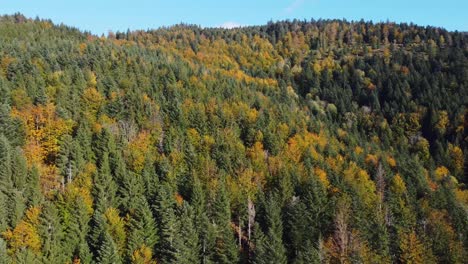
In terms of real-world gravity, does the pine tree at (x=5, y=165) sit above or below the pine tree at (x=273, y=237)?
above

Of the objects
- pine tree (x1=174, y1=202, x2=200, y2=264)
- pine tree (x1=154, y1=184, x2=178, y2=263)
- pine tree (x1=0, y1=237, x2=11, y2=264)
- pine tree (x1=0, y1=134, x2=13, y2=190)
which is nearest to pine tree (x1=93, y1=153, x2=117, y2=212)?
pine tree (x1=154, y1=184, x2=178, y2=263)

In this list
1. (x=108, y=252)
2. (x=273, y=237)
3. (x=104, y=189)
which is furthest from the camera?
(x=104, y=189)

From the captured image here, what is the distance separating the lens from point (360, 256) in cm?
6181

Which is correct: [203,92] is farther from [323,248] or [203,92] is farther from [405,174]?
[323,248]

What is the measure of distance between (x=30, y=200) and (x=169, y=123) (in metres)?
49.4

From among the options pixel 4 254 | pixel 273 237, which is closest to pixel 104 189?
pixel 4 254

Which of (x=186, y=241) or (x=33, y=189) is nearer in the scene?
(x=186, y=241)

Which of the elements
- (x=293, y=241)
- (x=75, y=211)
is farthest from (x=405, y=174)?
(x=75, y=211)

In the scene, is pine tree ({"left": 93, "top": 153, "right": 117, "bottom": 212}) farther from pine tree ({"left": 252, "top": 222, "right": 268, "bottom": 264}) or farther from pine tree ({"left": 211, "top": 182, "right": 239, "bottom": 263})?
pine tree ({"left": 252, "top": 222, "right": 268, "bottom": 264})

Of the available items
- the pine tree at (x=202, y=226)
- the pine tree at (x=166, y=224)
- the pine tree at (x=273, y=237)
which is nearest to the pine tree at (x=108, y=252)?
the pine tree at (x=166, y=224)

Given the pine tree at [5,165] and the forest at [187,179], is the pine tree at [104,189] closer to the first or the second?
the forest at [187,179]

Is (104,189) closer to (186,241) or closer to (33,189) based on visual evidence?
(33,189)

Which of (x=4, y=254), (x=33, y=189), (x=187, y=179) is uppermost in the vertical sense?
(x=187, y=179)

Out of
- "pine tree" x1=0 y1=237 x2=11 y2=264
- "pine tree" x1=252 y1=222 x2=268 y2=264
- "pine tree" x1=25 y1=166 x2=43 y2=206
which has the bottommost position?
"pine tree" x1=0 y1=237 x2=11 y2=264
